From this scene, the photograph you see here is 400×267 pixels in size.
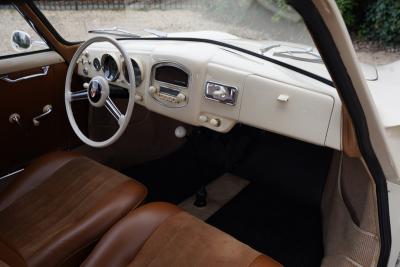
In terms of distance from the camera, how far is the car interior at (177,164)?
137 centimetres

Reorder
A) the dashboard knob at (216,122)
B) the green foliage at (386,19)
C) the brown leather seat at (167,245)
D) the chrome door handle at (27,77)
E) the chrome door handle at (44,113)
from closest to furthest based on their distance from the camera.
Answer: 1. the brown leather seat at (167,245)
2. the dashboard knob at (216,122)
3. the chrome door handle at (27,77)
4. the chrome door handle at (44,113)
5. the green foliage at (386,19)

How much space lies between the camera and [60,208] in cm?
160

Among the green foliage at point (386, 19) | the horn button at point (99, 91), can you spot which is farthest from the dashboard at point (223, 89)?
the green foliage at point (386, 19)

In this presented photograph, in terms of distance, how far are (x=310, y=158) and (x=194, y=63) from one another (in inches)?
41.0

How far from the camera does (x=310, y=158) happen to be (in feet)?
7.50

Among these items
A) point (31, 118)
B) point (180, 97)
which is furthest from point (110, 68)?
point (31, 118)

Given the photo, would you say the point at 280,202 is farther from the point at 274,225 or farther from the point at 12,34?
the point at 12,34

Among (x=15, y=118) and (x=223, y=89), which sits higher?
(x=223, y=89)

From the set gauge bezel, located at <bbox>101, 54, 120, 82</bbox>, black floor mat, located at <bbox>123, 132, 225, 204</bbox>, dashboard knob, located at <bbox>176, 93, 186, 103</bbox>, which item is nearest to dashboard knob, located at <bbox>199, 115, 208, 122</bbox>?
dashboard knob, located at <bbox>176, 93, 186, 103</bbox>

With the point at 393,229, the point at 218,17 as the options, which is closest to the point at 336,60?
the point at 393,229

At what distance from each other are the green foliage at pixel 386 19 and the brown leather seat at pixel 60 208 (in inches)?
220

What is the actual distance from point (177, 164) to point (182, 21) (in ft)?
3.48

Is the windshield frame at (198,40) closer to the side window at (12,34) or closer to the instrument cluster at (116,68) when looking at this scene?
the side window at (12,34)

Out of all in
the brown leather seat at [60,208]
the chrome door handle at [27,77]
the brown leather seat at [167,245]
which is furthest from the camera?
the chrome door handle at [27,77]
